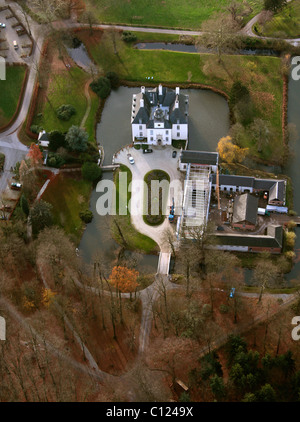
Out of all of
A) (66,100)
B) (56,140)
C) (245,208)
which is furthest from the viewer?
(66,100)

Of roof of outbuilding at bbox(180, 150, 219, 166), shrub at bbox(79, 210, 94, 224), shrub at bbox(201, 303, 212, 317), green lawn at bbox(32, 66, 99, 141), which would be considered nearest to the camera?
shrub at bbox(201, 303, 212, 317)

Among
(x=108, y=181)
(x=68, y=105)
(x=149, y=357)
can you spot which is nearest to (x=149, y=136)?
(x=108, y=181)

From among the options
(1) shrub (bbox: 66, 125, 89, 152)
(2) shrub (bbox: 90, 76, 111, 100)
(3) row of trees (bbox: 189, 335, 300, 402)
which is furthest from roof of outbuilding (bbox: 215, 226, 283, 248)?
(2) shrub (bbox: 90, 76, 111, 100)

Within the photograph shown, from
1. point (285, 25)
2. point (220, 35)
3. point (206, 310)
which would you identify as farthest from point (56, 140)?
point (285, 25)

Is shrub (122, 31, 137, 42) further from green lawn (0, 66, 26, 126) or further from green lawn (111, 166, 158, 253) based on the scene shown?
green lawn (111, 166, 158, 253)

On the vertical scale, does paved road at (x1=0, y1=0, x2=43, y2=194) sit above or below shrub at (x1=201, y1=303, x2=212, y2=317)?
above

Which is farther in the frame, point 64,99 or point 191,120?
point 64,99

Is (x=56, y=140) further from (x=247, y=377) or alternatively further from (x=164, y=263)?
(x=247, y=377)

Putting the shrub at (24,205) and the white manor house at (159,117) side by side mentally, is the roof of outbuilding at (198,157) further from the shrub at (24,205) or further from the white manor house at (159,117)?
the shrub at (24,205)
